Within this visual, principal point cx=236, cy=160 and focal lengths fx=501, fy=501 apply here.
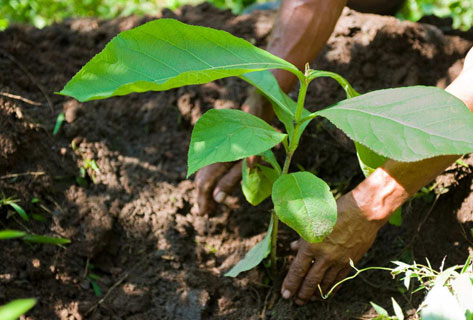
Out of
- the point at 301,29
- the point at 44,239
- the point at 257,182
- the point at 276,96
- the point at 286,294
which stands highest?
the point at 301,29

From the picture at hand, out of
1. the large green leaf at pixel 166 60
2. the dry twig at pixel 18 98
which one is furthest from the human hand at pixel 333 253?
the dry twig at pixel 18 98

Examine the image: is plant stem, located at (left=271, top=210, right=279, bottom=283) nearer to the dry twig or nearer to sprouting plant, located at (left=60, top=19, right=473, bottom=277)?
sprouting plant, located at (left=60, top=19, right=473, bottom=277)

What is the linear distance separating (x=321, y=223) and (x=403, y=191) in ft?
1.10

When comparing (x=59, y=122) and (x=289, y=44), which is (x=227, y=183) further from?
(x=59, y=122)

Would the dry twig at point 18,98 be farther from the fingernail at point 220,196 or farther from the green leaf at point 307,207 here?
the green leaf at point 307,207

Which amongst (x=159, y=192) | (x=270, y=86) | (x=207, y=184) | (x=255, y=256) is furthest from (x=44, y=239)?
(x=270, y=86)

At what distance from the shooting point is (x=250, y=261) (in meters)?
1.76

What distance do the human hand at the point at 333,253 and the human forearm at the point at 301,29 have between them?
0.65 m

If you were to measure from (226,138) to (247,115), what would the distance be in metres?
0.19

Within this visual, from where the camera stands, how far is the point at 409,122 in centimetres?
132

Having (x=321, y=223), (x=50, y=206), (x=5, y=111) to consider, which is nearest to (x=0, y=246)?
(x=50, y=206)

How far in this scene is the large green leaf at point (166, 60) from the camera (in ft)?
4.36

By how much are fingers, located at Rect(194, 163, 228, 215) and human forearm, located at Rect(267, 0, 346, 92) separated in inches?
17.5

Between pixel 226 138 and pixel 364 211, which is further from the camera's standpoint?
pixel 364 211
